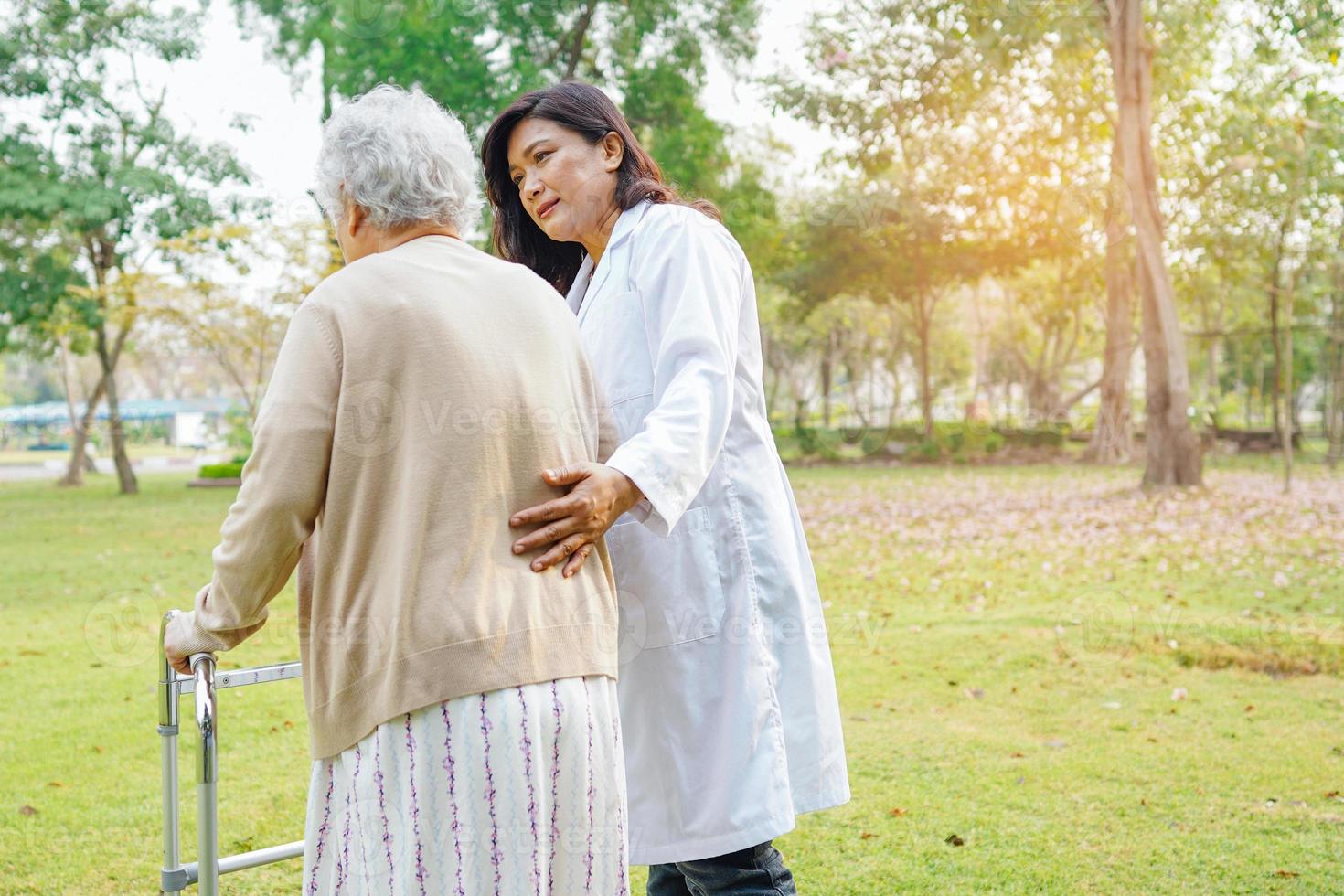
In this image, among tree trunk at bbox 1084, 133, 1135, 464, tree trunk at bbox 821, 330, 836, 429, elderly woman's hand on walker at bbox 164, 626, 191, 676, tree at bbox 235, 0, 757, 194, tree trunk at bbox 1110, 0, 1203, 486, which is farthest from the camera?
tree trunk at bbox 821, 330, 836, 429

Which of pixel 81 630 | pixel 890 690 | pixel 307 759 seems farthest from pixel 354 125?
A: pixel 81 630

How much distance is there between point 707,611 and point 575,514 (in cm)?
41

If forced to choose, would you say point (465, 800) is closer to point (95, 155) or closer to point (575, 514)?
point (575, 514)

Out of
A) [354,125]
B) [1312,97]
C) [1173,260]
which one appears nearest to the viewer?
[354,125]

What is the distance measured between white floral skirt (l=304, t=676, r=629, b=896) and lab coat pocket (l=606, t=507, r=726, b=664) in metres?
0.35

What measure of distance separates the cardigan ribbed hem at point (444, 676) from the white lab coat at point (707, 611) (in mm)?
324

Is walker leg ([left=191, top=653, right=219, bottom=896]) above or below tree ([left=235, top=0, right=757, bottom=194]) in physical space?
below

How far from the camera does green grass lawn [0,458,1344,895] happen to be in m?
3.18

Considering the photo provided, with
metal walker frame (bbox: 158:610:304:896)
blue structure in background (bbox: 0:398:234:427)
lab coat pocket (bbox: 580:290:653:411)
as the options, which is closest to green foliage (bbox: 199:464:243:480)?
metal walker frame (bbox: 158:610:304:896)

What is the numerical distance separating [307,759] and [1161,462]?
1123 centimetres

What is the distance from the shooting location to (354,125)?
5.13 feet

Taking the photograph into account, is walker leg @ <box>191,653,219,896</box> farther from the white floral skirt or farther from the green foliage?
the green foliage

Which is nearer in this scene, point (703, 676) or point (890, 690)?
point (703, 676)

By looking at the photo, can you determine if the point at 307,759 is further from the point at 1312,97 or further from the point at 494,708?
Answer: the point at 1312,97
